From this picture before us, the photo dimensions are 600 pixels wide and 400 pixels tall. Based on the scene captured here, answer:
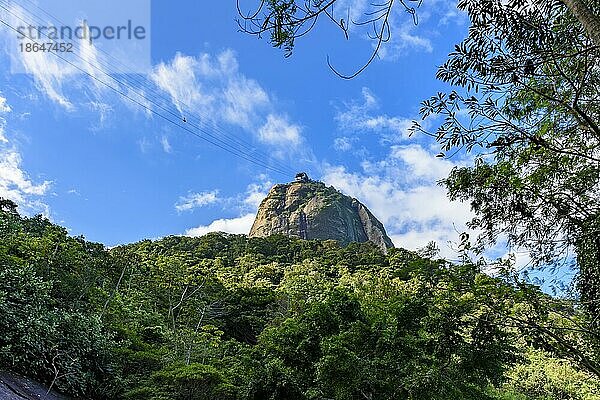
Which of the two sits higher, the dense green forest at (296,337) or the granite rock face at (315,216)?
the granite rock face at (315,216)

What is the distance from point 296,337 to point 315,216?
112 ft

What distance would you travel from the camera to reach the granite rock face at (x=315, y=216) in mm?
40116

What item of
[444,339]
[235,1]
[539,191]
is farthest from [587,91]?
[444,339]

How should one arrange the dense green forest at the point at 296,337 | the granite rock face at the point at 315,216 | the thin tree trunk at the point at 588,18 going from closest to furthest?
1. the thin tree trunk at the point at 588,18
2. the dense green forest at the point at 296,337
3. the granite rock face at the point at 315,216

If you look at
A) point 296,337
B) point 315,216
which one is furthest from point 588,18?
point 315,216

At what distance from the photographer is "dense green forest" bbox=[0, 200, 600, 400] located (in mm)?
3424

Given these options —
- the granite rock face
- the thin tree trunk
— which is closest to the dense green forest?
the thin tree trunk

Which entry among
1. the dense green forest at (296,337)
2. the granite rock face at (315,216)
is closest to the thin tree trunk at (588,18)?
the dense green forest at (296,337)

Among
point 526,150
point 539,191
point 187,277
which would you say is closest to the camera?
point 526,150

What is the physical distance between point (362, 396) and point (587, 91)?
14.7 feet

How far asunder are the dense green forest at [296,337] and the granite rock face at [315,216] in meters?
26.3

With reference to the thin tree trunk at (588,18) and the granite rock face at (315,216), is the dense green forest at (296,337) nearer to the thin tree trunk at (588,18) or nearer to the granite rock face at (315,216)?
the thin tree trunk at (588,18)

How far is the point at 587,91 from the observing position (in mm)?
2455

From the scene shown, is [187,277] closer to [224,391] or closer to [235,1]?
[224,391]
